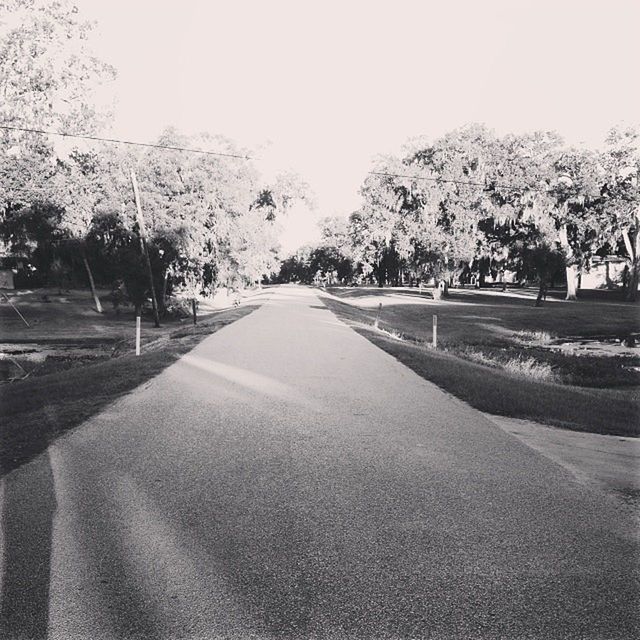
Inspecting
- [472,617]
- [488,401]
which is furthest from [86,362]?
[472,617]

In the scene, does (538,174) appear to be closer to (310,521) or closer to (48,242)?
(48,242)

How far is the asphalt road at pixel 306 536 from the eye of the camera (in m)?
2.82

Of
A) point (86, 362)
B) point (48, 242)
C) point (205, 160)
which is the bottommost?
point (86, 362)

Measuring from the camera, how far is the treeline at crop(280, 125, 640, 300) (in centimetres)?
4134

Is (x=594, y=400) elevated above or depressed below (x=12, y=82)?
below

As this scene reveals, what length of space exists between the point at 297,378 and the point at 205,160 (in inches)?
895

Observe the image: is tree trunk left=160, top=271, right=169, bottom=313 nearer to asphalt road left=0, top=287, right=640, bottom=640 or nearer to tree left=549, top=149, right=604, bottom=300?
asphalt road left=0, top=287, right=640, bottom=640

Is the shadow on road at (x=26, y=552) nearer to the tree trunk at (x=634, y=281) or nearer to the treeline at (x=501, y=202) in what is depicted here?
the treeline at (x=501, y=202)

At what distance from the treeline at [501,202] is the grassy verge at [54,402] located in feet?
109

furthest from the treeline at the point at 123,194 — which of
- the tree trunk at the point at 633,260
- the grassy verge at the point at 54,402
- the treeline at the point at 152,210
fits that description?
→ the tree trunk at the point at 633,260

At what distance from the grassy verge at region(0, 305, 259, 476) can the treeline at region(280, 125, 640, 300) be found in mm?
33156

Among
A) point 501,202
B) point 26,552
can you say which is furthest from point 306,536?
point 501,202

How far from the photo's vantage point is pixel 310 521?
3.92 meters

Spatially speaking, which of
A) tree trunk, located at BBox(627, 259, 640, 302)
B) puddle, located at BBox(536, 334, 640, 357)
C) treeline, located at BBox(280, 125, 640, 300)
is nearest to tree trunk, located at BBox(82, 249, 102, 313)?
treeline, located at BBox(280, 125, 640, 300)
